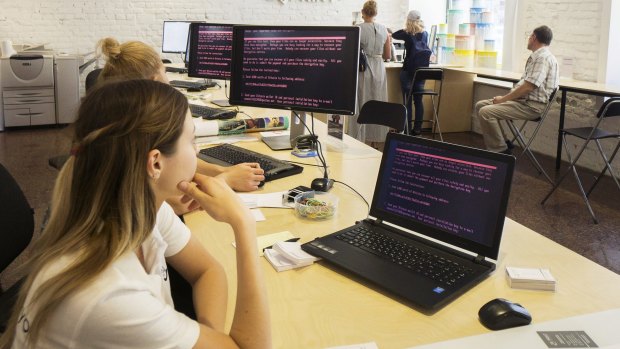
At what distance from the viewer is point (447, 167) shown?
53.8 inches

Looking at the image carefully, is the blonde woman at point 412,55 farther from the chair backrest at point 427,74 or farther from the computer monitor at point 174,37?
the computer monitor at point 174,37

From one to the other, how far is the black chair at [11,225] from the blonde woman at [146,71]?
1.57 ft

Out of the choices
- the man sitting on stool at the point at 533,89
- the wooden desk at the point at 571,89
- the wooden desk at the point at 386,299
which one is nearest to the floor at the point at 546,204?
the wooden desk at the point at 571,89

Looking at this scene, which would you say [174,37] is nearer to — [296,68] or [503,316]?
[296,68]

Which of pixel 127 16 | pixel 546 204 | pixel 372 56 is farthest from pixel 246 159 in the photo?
pixel 127 16

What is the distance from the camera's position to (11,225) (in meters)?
1.65

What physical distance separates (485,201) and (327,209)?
504 millimetres

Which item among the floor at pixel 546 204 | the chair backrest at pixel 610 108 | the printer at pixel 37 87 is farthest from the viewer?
the printer at pixel 37 87

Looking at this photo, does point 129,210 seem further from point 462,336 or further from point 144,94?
point 462,336

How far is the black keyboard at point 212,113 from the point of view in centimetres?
304

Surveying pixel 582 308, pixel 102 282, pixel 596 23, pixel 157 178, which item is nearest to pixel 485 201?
pixel 582 308

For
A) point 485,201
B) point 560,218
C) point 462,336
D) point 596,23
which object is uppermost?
point 596,23

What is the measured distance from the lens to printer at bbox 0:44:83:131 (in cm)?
577

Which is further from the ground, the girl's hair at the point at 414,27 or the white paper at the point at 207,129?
the girl's hair at the point at 414,27
